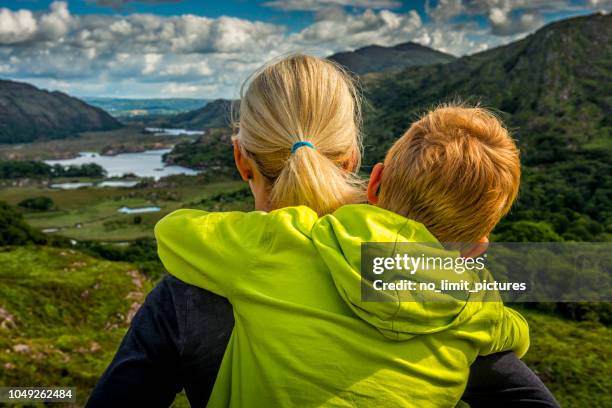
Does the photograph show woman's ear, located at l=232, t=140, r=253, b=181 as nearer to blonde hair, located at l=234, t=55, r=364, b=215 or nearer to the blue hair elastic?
blonde hair, located at l=234, t=55, r=364, b=215

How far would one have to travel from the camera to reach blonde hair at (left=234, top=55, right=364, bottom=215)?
267cm

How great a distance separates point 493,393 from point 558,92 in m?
182

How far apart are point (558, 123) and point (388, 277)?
159 m

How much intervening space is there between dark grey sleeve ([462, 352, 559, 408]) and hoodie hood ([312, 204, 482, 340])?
280 millimetres

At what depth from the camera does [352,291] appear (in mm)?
2080

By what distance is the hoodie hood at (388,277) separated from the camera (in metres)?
2.08

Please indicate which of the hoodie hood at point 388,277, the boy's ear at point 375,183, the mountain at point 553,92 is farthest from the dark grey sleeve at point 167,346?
the mountain at point 553,92

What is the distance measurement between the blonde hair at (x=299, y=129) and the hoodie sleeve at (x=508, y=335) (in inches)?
35.6

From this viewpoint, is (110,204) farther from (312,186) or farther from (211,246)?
(211,246)

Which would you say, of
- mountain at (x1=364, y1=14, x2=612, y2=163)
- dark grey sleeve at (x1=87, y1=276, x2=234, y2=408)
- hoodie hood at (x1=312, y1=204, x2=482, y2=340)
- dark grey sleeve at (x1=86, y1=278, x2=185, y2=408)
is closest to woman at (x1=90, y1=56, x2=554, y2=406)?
hoodie hood at (x1=312, y1=204, x2=482, y2=340)

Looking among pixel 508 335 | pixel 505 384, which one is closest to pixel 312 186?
pixel 508 335

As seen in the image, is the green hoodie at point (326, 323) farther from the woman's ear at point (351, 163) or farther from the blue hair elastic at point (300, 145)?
the woman's ear at point (351, 163)

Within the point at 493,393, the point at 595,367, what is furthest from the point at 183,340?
the point at 595,367

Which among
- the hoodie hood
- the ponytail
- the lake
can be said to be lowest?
the lake
